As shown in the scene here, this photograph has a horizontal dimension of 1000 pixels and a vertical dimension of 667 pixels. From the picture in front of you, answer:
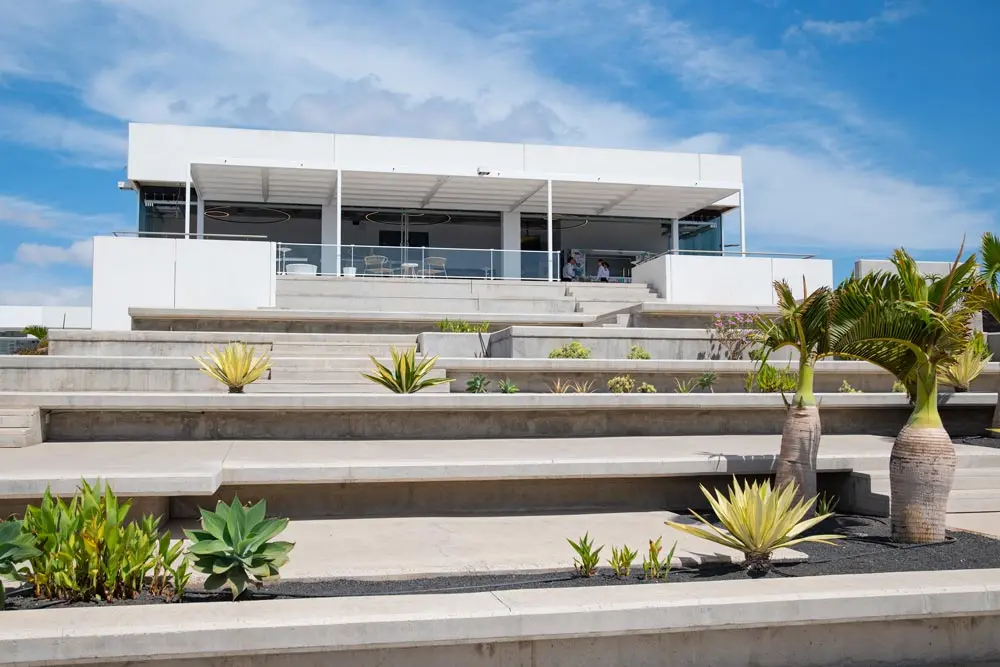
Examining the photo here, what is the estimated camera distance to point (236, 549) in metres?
4.93

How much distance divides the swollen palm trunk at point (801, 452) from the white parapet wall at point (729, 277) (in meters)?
13.5

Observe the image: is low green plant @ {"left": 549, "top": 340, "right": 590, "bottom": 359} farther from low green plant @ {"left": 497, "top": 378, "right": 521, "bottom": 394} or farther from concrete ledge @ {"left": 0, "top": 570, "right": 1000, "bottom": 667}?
concrete ledge @ {"left": 0, "top": 570, "right": 1000, "bottom": 667}

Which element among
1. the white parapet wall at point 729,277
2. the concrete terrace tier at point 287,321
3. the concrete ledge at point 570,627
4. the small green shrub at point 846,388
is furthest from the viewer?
the white parapet wall at point 729,277

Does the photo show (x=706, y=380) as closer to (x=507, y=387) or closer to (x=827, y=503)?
(x=507, y=387)

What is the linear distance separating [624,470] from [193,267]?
12712mm

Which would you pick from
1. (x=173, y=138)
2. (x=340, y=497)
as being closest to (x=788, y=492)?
(x=340, y=497)

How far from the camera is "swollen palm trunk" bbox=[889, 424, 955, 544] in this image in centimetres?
648

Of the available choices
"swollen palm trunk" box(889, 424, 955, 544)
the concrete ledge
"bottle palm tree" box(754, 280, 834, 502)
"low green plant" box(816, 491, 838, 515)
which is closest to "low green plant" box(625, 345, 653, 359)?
"low green plant" box(816, 491, 838, 515)

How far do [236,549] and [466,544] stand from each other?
2.35m

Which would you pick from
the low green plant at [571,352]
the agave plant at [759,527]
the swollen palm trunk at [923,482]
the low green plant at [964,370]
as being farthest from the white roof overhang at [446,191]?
the agave plant at [759,527]

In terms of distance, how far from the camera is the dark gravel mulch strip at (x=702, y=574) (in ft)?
17.2

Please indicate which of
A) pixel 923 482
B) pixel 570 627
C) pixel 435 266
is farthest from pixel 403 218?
pixel 570 627

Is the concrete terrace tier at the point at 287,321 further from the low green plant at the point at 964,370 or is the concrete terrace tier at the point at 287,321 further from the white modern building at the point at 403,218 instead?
the low green plant at the point at 964,370

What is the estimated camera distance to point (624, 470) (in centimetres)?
786
